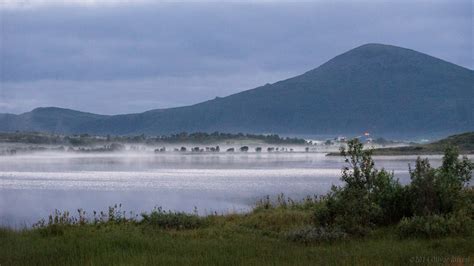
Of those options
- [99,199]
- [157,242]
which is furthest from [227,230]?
[99,199]

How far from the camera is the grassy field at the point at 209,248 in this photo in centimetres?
1444

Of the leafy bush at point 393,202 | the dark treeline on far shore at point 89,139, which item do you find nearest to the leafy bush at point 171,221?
the leafy bush at point 393,202

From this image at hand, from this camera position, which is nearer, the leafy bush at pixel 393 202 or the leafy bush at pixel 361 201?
the leafy bush at pixel 393 202

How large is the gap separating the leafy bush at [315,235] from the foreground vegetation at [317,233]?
0.02m

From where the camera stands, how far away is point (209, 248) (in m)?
15.8

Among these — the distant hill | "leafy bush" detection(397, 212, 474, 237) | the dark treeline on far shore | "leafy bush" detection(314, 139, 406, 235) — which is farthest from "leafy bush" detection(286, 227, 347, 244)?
the dark treeline on far shore

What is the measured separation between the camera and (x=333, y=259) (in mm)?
14430

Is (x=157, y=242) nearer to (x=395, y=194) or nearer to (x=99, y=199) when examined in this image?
(x=395, y=194)

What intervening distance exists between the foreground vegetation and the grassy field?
0.07 ft

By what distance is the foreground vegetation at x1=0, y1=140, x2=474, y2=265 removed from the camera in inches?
581

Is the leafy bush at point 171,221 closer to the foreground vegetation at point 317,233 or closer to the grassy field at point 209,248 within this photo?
the foreground vegetation at point 317,233

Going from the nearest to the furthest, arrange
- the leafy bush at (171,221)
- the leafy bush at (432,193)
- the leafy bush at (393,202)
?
1. the leafy bush at (393,202)
2. the leafy bush at (432,193)
3. the leafy bush at (171,221)

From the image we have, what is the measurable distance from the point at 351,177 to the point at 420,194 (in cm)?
180

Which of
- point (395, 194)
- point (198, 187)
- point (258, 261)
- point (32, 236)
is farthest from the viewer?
point (198, 187)
